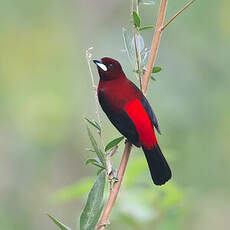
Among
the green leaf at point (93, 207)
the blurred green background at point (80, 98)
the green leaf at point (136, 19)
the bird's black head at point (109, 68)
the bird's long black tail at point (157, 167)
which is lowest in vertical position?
the green leaf at point (93, 207)

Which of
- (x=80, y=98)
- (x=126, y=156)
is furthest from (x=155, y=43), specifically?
(x=80, y=98)

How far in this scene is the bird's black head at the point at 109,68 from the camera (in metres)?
3.32

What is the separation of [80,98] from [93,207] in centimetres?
464

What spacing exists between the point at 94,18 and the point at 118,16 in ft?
1.11

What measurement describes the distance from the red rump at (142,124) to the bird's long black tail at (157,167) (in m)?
0.04

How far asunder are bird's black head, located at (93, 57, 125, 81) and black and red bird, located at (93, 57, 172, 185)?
3 centimetres

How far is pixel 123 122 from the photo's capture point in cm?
307

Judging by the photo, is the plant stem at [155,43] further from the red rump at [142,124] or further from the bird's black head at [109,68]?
the bird's black head at [109,68]

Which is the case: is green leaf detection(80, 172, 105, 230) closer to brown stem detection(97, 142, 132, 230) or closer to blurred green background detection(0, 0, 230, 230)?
brown stem detection(97, 142, 132, 230)

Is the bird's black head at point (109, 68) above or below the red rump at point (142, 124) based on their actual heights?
above

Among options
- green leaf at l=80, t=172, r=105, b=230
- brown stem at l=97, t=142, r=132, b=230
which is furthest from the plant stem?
green leaf at l=80, t=172, r=105, b=230

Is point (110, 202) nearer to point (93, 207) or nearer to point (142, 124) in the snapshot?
point (93, 207)

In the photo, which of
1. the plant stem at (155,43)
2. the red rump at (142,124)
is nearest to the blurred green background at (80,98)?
the red rump at (142,124)

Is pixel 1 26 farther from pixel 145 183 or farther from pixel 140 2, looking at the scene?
pixel 140 2
